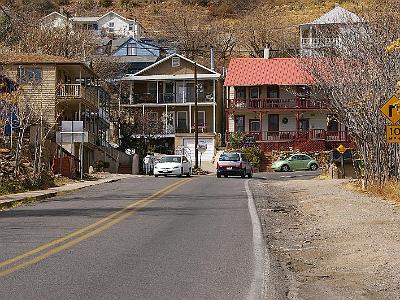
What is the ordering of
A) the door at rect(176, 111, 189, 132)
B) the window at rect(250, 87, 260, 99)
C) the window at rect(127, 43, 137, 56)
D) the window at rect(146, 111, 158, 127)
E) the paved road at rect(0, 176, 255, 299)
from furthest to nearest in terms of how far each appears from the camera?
the window at rect(127, 43, 137, 56) < the door at rect(176, 111, 189, 132) < the window at rect(250, 87, 260, 99) < the window at rect(146, 111, 158, 127) < the paved road at rect(0, 176, 255, 299)

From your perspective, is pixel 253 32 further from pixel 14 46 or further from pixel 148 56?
pixel 14 46

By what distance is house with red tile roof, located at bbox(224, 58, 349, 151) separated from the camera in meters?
66.9

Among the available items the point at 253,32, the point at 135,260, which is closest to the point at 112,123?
the point at 253,32

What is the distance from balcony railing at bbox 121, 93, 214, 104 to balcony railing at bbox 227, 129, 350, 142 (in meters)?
7.68

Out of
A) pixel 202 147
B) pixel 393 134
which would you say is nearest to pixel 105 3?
pixel 202 147

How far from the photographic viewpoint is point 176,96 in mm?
74438

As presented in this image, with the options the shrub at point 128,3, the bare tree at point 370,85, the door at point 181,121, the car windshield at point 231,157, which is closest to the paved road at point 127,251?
the bare tree at point 370,85

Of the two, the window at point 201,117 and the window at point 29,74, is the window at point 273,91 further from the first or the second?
the window at point 29,74

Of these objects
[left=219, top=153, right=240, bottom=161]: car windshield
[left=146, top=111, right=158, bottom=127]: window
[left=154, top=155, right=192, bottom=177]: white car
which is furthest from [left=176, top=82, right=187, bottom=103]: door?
[left=219, top=153, right=240, bottom=161]: car windshield

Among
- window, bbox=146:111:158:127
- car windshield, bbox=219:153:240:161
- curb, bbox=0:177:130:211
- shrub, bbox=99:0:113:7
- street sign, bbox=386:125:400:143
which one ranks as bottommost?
curb, bbox=0:177:130:211

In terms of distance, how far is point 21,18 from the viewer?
7800cm

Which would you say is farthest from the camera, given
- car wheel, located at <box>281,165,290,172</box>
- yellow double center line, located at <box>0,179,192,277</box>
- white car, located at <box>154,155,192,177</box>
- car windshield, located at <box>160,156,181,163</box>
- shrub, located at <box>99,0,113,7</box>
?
shrub, located at <box>99,0,113,7</box>

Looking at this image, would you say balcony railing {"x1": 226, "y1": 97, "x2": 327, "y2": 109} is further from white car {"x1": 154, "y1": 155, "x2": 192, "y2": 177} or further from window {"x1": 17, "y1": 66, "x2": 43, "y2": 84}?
window {"x1": 17, "y1": 66, "x2": 43, "y2": 84}

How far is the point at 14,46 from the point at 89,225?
55.2 metres
